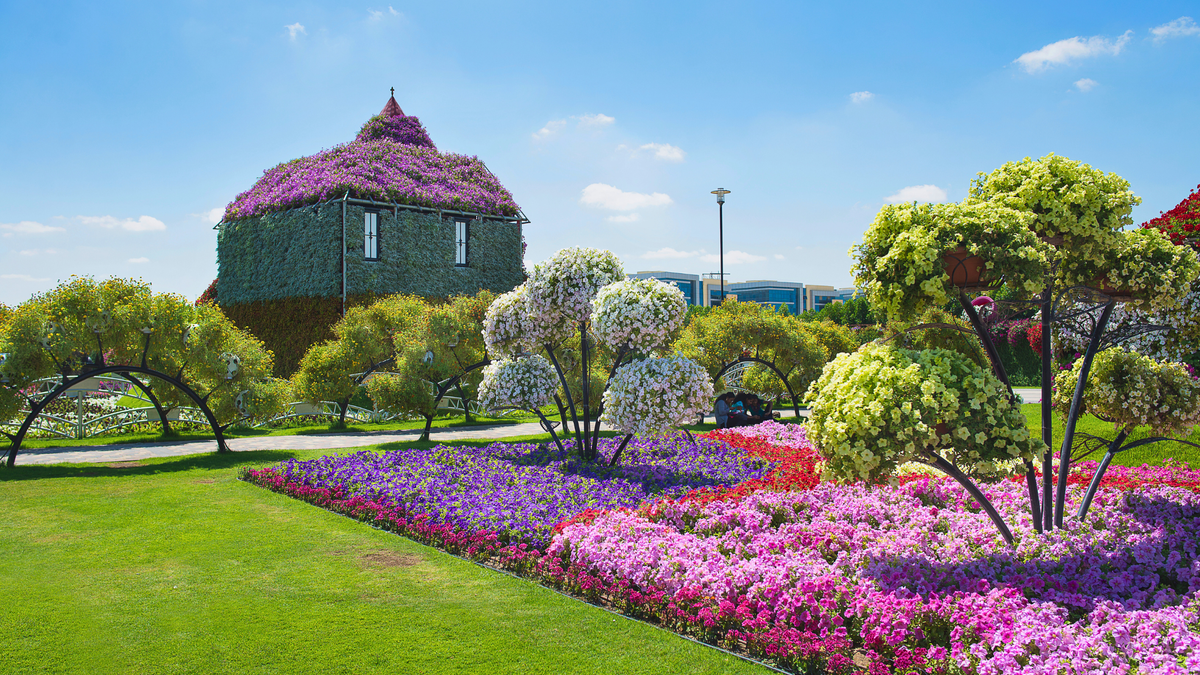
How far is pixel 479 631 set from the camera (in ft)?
17.8

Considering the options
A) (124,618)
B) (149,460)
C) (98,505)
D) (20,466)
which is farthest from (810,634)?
(20,466)

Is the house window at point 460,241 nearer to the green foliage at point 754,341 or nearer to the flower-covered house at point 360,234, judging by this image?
the flower-covered house at point 360,234

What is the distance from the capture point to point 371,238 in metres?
30.4

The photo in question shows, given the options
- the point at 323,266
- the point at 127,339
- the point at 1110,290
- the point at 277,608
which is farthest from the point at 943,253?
the point at 323,266

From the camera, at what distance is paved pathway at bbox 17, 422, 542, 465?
1491cm

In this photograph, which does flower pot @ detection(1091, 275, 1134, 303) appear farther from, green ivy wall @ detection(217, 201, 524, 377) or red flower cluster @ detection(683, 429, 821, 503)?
green ivy wall @ detection(217, 201, 524, 377)

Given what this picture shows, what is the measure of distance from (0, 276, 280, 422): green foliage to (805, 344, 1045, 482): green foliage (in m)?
13.4

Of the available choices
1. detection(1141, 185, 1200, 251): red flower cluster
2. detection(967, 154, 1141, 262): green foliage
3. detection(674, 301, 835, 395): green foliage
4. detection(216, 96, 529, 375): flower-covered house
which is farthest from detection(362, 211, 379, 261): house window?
detection(967, 154, 1141, 262): green foliage

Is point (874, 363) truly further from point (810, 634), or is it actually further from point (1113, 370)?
point (1113, 370)

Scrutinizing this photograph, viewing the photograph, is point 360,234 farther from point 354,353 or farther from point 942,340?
point 942,340

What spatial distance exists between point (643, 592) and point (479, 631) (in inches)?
53.8

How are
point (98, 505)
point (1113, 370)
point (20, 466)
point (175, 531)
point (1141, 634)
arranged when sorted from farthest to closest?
point (20, 466)
point (98, 505)
point (175, 531)
point (1113, 370)
point (1141, 634)

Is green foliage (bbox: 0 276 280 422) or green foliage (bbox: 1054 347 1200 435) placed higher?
green foliage (bbox: 0 276 280 422)

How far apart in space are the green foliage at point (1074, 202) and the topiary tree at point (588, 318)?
14.8 ft
